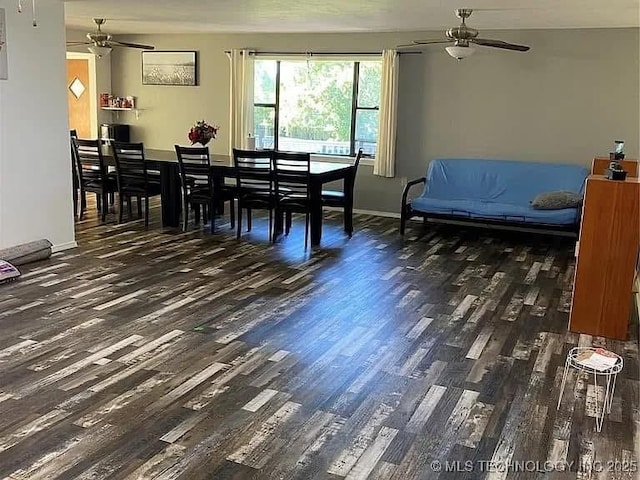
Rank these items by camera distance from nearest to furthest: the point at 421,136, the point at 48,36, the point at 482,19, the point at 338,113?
the point at 48,36, the point at 482,19, the point at 421,136, the point at 338,113

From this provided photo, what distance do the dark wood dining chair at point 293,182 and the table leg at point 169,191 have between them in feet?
4.18

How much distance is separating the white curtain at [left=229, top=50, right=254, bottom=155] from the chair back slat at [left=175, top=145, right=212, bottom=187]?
6.66 ft

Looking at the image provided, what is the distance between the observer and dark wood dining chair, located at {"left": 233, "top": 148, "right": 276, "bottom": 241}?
667cm

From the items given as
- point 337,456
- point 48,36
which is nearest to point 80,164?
point 48,36

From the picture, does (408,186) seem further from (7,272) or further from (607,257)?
(7,272)

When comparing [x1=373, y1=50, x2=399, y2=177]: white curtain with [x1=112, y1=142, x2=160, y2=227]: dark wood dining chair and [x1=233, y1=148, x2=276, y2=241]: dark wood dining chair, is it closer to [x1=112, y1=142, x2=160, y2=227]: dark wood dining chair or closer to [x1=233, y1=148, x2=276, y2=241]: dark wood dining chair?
[x1=233, y1=148, x2=276, y2=241]: dark wood dining chair

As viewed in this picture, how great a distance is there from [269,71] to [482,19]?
10.8 feet

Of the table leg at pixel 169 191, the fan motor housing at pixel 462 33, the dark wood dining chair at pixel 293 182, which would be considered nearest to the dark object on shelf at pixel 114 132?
the table leg at pixel 169 191

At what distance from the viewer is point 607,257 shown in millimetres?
4254

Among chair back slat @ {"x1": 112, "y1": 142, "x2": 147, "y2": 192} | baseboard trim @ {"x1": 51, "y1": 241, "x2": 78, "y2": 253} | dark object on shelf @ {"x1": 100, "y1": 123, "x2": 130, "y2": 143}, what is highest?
dark object on shelf @ {"x1": 100, "y1": 123, "x2": 130, "y2": 143}

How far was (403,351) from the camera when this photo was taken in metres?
4.03

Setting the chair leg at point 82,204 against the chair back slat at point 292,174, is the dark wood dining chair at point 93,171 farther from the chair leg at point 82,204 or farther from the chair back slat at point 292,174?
the chair back slat at point 292,174

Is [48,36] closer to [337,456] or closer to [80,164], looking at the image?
[80,164]

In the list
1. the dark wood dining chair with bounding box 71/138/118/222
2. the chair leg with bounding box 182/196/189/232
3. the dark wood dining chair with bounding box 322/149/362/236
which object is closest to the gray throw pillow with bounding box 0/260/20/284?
the chair leg with bounding box 182/196/189/232
